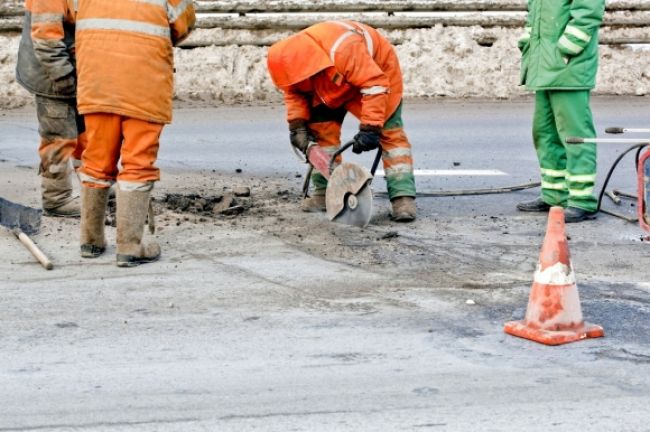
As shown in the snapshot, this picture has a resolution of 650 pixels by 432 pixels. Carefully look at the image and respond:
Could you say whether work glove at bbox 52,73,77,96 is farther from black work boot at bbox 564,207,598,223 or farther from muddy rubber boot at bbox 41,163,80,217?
black work boot at bbox 564,207,598,223

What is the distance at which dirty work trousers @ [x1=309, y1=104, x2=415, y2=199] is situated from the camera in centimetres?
863

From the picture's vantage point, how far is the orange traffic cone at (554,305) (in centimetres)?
554

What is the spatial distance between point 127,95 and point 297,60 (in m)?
1.67

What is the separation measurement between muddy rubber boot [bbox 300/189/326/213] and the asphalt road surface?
22 cm

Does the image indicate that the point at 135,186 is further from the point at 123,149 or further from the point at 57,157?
the point at 57,157

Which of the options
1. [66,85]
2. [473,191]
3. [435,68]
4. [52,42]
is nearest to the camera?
[52,42]

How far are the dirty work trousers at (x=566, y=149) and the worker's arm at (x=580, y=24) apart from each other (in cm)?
35

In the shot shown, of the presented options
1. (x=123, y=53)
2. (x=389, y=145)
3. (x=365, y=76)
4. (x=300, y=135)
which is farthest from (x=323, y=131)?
(x=123, y=53)

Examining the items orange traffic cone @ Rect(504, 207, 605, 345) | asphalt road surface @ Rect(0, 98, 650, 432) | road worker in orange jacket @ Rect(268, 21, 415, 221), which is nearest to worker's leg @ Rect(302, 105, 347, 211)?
road worker in orange jacket @ Rect(268, 21, 415, 221)

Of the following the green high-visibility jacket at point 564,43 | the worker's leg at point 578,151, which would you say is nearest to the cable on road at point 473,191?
the worker's leg at point 578,151

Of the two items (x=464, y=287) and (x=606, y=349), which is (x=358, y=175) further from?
(x=606, y=349)

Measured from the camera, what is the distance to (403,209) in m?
8.54

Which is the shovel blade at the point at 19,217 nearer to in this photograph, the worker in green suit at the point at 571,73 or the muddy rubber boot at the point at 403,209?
the muddy rubber boot at the point at 403,209

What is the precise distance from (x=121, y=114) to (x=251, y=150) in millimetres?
4918
